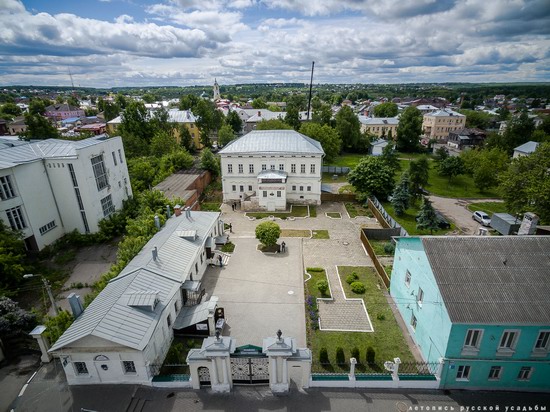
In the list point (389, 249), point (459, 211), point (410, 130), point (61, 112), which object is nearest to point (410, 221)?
point (459, 211)

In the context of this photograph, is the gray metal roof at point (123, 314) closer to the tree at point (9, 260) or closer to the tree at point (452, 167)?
the tree at point (9, 260)

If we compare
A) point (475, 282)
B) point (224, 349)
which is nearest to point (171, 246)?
point (224, 349)

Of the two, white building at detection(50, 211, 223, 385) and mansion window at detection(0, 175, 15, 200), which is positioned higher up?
mansion window at detection(0, 175, 15, 200)

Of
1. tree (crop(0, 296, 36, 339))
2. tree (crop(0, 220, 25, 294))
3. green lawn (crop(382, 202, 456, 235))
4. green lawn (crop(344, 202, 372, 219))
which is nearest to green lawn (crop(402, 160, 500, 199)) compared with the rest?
green lawn (crop(382, 202, 456, 235))

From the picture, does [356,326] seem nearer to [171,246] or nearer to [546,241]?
[546,241]

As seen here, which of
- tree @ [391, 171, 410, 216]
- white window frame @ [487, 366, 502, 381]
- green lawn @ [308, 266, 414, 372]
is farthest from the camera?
tree @ [391, 171, 410, 216]

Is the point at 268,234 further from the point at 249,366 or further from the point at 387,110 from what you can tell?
the point at 387,110

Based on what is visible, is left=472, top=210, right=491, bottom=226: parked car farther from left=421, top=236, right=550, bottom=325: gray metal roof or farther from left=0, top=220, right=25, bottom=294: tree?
left=0, top=220, right=25, bottom=294: tree
